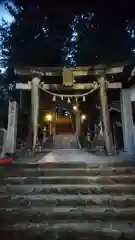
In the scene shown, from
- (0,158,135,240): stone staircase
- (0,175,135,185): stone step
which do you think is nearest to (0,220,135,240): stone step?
(0,158,135,240): stone staircase

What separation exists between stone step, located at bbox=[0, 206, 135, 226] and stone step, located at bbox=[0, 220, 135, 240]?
0.10 m

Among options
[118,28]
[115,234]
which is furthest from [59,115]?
[115,234]

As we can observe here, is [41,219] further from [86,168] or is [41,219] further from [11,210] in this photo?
[86,168]

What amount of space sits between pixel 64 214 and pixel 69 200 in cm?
35

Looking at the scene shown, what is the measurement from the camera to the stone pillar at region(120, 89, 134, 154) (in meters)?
7.13

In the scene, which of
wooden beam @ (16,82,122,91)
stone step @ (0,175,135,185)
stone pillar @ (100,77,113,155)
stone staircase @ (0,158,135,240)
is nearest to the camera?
stone staircase @ (0,158,135,240)

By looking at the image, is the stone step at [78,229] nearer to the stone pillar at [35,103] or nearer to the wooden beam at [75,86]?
the stone pillar at [35,103]

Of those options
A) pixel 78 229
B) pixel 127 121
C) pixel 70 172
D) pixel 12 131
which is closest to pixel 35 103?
pixel 12 131

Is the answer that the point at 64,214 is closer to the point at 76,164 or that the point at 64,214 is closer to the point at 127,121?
the point at 76,164

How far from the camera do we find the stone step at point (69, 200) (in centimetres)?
355

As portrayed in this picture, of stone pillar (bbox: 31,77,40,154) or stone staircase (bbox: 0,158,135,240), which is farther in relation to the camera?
stone pillar (bbox: 31,77,40,154)

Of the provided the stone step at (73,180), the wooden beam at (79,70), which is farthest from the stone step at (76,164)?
the wooden beam at (79,70)

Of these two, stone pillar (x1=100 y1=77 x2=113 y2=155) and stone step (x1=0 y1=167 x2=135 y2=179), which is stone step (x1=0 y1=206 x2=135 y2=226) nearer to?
stone step (x1=0 y1=167 x2=135 y2=179)

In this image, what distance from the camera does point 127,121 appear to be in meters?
7.30
